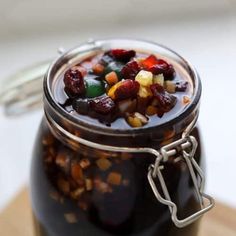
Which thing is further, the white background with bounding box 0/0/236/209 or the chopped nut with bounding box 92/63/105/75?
the white background with bounding box 0/0/236/209

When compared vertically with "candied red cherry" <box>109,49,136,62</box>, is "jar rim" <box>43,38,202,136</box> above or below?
below

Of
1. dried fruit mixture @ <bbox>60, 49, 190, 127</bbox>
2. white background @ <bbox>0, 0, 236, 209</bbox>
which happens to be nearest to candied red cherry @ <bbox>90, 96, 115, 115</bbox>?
dried fruit mixture @ <bbox>60, 49, 190, 127</bbox>

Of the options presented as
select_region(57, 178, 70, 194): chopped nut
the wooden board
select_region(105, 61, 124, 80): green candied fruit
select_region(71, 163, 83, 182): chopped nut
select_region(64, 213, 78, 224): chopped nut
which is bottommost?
the wooden board

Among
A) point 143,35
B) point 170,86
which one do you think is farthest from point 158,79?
point 143,35

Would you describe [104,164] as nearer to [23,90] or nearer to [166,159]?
[166,159]

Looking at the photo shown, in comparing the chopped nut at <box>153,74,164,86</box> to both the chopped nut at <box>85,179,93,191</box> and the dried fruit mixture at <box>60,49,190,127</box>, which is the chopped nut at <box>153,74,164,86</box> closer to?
the dried fruit mixture at <box>60,49,190,127</box>

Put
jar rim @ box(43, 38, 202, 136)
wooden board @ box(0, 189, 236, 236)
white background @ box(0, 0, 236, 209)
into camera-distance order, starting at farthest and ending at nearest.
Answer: white background @ box(0, 0, 236, 209) < wooden board @ box(0, 189, 236, 236) < jar rim @ box(43, 38, 202, 136)
